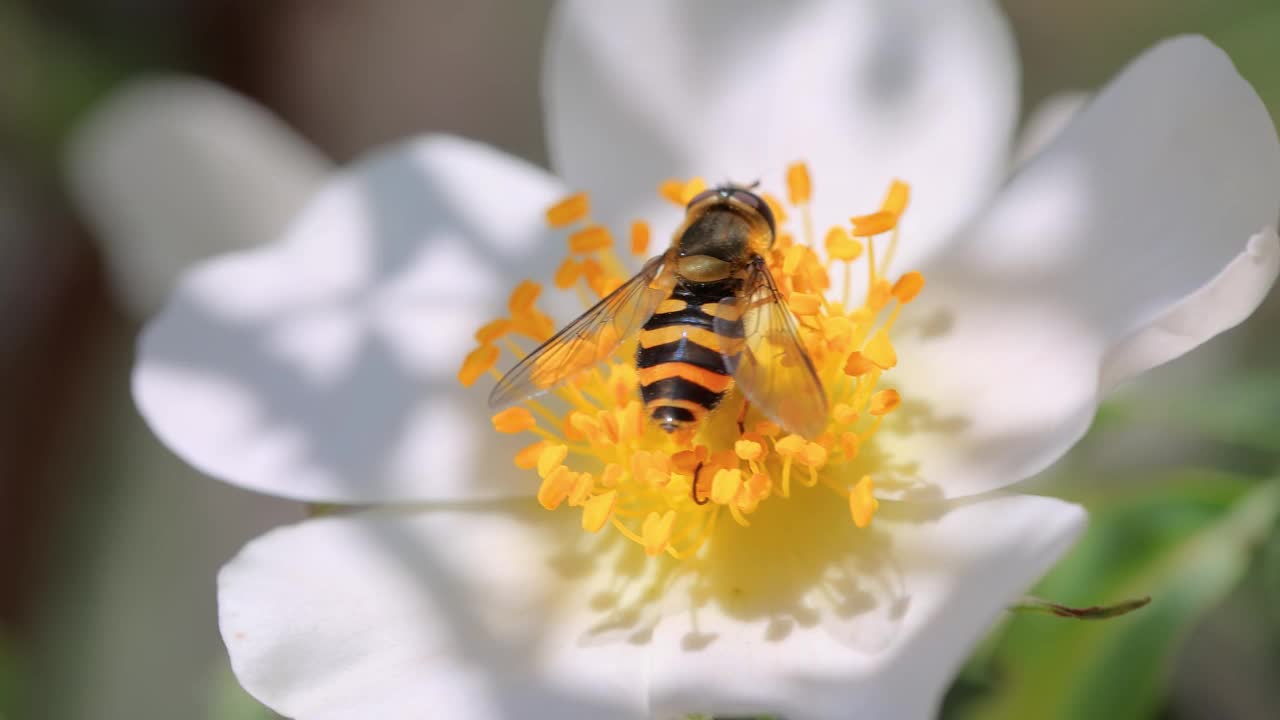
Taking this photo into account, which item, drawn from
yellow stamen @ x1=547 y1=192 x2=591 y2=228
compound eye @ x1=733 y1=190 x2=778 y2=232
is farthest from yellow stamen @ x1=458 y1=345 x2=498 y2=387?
compound eye @ x1=733 y1=190 x2=778 y2=232

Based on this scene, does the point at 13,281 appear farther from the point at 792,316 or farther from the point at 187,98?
the point at 792,316

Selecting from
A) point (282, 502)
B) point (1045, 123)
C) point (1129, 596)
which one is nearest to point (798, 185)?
point (1045, 123)

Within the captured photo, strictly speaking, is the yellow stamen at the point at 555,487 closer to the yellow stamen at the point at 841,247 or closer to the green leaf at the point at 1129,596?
the yellow stamen at the point at 841,247

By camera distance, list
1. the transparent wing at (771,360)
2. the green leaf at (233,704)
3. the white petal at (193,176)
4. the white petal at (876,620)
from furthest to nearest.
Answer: the white petal at (193,176)
the green leaf at (233,704)
the transparent wing at (771,360)
the white petal at (876,620)

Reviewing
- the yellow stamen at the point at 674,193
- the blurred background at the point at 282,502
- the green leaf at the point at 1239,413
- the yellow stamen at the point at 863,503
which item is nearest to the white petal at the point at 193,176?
the blurred background at the point at 282,502

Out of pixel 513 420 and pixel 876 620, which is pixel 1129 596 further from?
pixel 513 420

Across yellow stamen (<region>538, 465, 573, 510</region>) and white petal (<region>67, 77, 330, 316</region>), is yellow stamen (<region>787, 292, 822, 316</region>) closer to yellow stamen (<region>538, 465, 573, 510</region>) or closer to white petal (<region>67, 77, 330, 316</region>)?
yellow stamen (<region>538, 465, 573, 510</region>)
